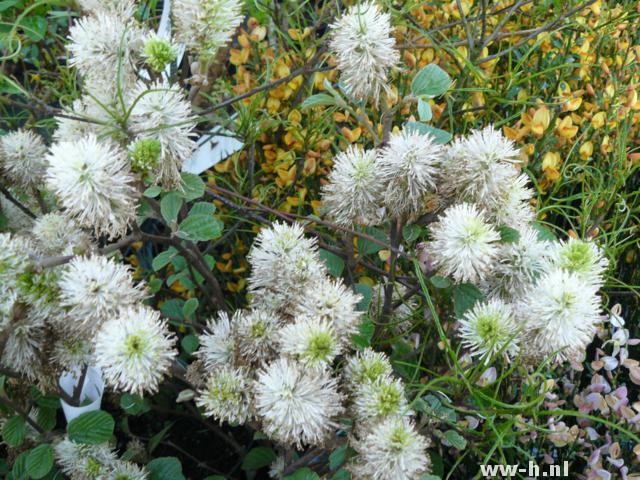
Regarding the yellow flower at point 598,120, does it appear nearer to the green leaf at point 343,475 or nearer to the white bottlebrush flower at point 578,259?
the white bottlebrush flower at point 578,259

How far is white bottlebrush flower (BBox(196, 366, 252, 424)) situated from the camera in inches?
22.5

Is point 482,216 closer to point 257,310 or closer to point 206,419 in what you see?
point 257,310

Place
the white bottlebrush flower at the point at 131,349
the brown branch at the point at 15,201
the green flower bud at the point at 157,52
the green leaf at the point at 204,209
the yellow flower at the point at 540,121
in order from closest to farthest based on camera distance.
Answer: the white bottlebrush flower at the point at 131,349
the green flower bud at the point at 157,52
the green leaf at the point at 204,209
the brown branch at the point at 15,201
the yellow flower at the point at 540,121

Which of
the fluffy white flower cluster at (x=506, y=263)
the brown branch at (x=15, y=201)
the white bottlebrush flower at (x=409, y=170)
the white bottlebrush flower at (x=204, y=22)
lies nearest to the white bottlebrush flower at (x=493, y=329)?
the fluffy white flower cluster at (x=506, y=263)

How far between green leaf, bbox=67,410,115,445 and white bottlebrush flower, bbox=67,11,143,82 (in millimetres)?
321

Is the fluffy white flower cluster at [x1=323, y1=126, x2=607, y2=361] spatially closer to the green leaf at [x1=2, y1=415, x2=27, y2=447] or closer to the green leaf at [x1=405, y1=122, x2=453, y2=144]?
the green leaf at [x1=405, y1=122, x2=453, y2=144]

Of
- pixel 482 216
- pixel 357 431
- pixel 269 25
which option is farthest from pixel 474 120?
pixel 357 431

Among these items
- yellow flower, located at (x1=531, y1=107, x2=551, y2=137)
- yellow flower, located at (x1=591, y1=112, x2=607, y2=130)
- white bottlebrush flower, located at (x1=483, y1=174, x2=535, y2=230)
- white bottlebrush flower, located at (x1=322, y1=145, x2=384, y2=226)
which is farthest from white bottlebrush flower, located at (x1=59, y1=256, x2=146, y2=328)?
yellow flower, located at (x1=591, y1=112, x2=607, y2=130)

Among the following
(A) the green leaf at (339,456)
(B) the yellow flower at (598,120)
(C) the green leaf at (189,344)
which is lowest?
(C) the green leaf at (189,344)

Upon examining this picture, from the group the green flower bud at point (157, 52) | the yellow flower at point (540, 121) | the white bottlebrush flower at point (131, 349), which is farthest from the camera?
the yellow flower at point (540, 121)

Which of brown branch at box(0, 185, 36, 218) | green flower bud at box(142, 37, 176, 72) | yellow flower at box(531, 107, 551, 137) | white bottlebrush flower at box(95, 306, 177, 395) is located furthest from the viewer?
yellow flower at box(531, 107, 551, 137)

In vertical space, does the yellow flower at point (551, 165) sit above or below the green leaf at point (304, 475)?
above

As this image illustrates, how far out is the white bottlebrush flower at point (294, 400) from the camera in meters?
0.51

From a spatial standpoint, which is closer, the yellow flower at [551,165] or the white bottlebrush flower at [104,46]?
the white bottlebrush flower at [104,46]
